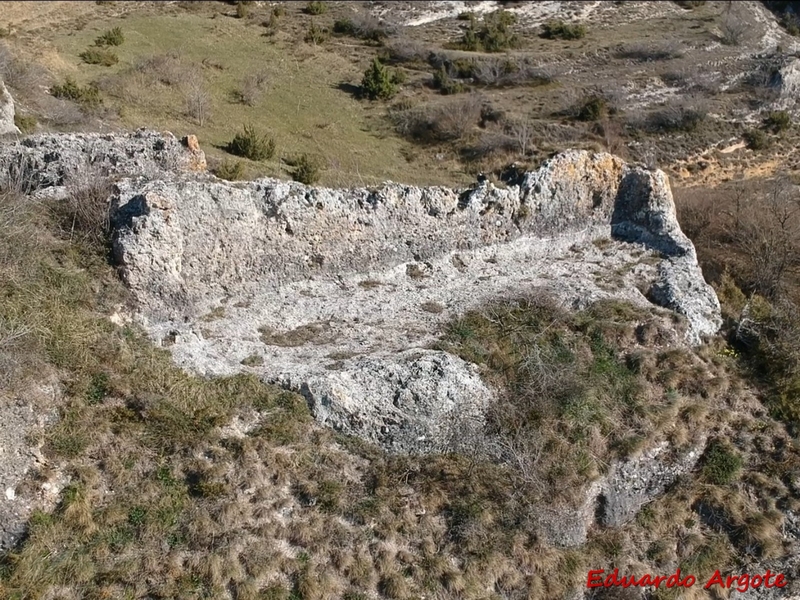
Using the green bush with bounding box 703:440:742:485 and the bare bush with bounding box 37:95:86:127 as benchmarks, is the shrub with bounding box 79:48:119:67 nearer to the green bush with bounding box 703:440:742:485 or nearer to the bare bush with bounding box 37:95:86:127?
the bare bush with bounding box 37:95:86:127

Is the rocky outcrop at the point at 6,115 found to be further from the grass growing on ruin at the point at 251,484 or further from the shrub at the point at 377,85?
the shrub at the point at 377,85

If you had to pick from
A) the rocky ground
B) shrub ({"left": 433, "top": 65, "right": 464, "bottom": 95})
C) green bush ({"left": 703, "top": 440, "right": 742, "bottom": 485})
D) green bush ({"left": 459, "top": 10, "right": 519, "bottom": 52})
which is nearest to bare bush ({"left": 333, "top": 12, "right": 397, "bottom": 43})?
green bush ({"left": 459, "top": 10, "right": 519, "bottom": 52})

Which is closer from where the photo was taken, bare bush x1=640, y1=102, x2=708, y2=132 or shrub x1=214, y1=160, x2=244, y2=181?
shrub x1=214, y1=160, x2=244, y2=181

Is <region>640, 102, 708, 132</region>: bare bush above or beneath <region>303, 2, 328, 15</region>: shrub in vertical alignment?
beneath

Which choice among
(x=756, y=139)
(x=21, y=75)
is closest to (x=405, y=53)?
(x=756, y=139)

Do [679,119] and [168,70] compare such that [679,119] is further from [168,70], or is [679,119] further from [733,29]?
[168,70]

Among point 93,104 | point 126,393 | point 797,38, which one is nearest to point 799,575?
point 126,393
